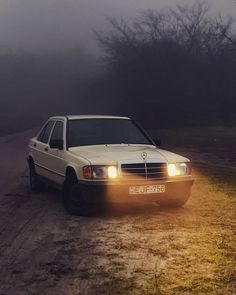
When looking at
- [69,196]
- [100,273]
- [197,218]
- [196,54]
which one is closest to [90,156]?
[69,196]

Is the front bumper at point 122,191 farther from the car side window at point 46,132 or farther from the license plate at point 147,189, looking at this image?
the car side window at point 46,132

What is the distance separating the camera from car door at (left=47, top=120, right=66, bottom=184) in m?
8.78

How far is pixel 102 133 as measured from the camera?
362 inches

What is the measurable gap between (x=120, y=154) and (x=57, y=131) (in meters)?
1.93

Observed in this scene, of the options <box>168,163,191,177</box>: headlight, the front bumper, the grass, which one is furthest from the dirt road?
<box>168,163,191,177</box>: headlight

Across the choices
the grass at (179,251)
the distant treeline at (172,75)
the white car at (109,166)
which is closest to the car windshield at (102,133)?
the white car at (109,166)

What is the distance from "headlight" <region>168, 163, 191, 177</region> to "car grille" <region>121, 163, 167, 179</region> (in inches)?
4.2

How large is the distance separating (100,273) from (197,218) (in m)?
3.02

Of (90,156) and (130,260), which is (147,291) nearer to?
(130,260)

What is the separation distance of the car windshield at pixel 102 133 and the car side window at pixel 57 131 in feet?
0.78

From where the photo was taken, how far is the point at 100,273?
5.17 metres

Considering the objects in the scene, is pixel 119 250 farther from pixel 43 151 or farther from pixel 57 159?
pixel 43 151

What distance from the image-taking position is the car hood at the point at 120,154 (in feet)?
25.9

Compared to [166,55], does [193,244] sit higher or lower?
lower
